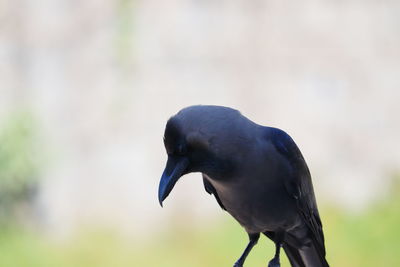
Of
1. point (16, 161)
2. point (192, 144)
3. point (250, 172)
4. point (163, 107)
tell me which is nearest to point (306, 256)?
point (250, 172)

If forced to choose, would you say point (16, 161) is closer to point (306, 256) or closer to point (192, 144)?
point (306, 256)

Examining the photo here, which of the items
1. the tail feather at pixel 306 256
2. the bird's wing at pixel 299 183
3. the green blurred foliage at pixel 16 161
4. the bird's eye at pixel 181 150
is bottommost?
the green blurred foliage at pixel 16 161

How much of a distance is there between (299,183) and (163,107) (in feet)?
6.81

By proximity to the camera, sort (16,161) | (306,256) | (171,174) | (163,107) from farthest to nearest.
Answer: (16,161) → (163,107) → (306,256) → (171,174)

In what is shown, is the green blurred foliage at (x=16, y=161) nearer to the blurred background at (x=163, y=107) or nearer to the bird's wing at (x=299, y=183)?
the blurred background at (x=163, y=107)

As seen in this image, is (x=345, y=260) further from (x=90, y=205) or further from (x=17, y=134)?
(x=17, y=134)

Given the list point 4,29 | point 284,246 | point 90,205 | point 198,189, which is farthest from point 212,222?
point 284,246

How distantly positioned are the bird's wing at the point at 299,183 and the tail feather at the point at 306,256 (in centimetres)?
2

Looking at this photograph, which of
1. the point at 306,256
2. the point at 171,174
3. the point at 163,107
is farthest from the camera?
the point at 163,107

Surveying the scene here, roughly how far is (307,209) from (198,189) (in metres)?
2.05

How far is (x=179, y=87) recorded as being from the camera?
3.77 metres

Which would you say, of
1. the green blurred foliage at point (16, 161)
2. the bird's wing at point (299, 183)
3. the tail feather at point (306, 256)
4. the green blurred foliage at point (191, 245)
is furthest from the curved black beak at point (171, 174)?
the green blurred foliage at point (16, 161)

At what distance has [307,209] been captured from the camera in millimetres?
1744

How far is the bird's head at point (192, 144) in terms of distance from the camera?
1.42 m
